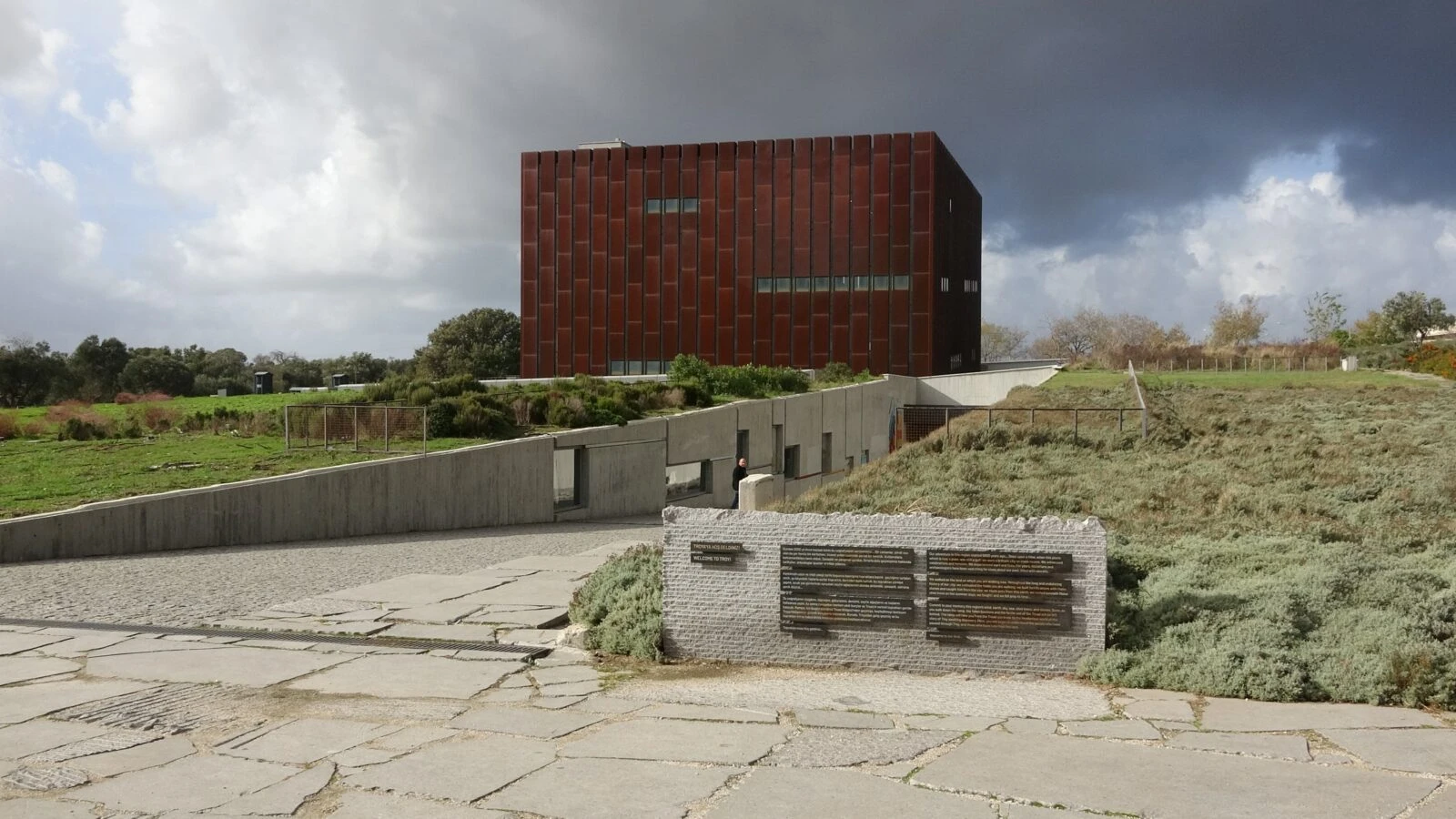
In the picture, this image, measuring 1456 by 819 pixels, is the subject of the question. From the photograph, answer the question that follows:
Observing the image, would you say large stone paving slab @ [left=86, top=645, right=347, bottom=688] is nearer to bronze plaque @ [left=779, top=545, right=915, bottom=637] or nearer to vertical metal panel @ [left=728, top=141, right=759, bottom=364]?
bronze plaque @ [left=779, top=545, right=915, bottom=637]

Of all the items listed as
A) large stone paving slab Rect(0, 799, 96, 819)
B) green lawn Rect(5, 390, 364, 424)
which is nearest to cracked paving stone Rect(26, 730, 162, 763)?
large stone paving slab Rect(0, 799, 96, 819)

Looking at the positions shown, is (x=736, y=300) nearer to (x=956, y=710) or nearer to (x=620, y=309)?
(x=620, y=309)

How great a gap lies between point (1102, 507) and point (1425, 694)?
757 cm

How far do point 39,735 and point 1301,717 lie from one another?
8268 millimetres

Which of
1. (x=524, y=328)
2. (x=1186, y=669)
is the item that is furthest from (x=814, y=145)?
(x=1186, y=669)

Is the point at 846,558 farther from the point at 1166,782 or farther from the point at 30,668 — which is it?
the point at 30,668

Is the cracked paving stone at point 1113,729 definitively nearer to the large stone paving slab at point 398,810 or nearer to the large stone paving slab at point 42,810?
the large stone paving slab at point 398,810

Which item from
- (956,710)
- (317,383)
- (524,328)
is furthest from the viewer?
(317,383)

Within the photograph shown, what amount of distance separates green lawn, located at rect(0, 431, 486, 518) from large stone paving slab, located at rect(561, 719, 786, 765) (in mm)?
13733

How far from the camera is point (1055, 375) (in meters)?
50.6

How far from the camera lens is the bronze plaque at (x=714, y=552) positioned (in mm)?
9766

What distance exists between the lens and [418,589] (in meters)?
13.9

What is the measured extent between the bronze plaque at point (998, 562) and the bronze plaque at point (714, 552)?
5.29ft

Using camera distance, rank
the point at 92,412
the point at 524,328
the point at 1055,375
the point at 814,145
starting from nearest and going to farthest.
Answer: the point at 92,412, the point at 1055,375, the point at 814,145, the point at 524,328
